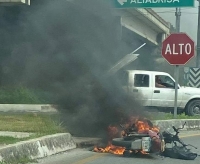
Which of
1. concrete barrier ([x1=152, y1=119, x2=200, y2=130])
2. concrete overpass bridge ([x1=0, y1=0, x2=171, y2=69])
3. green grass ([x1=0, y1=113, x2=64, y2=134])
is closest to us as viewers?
green grass ([x1=0, y1=113, x2=64, y2=134])

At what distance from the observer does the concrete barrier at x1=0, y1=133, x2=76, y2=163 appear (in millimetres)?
8953

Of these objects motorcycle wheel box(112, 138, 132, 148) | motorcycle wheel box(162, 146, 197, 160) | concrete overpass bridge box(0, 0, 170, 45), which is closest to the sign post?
motorcycle wheel box(162, 146, 197, 160)

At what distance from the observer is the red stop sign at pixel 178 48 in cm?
1683

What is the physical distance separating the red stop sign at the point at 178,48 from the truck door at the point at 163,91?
465 cm

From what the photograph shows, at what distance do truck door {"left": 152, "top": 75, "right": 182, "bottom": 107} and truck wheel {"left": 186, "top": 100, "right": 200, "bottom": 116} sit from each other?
77cm

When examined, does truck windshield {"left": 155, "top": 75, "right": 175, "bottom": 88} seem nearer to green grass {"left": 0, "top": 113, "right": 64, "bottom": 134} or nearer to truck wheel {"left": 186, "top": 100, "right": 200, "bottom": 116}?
truck wheel {"left": 186, "top": 100, "right": 200, "bottom": 116}

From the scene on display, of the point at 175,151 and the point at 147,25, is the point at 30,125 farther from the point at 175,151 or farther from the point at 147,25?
the point at 147,25

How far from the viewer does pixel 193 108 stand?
22.2 metres

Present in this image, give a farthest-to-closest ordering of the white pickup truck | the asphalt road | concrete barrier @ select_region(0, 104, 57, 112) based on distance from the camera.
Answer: the white pickup truck
concrete barrier @ select_region(0, 104, 57, 112)
the asphalt road

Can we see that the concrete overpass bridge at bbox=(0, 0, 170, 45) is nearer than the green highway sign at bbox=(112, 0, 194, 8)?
No

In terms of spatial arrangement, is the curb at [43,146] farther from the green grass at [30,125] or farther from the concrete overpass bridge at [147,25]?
the concrete overpass bridge at [147,25]

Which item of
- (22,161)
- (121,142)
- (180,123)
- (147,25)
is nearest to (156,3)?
(180,123)

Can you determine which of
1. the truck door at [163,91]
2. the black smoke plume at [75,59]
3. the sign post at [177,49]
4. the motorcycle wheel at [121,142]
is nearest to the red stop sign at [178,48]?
the sign post at [177,49]

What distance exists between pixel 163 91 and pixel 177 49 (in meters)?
4.81
